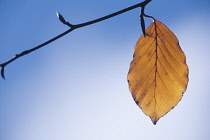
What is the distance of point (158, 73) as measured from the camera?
562mm

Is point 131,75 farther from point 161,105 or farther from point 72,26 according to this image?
point 72,26

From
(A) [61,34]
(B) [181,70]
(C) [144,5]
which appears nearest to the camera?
(A) [61,34]

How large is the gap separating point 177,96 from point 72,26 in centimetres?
28

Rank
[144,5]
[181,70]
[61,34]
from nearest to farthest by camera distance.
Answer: [61,34] → [144,5] → [181,70]

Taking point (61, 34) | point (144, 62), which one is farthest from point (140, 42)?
point (61, 34)

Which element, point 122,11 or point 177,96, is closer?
point 122,11

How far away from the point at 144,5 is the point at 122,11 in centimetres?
9

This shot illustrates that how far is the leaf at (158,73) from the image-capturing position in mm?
542

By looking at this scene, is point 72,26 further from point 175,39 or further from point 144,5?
point 175,39

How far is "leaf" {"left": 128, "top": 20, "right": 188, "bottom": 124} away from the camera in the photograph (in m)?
0.54

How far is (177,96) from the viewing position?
1.77 ft

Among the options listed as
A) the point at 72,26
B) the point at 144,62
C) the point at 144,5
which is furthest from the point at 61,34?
the point at 144,62

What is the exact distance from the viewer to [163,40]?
58 centimetres

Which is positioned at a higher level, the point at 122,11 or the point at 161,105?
the point at 122,11
